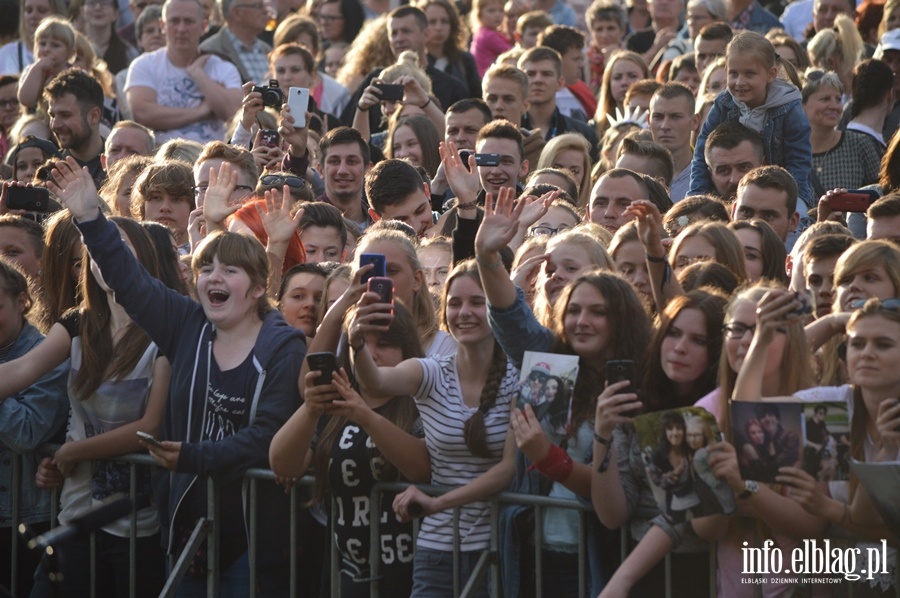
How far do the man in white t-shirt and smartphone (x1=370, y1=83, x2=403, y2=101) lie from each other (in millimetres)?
2184

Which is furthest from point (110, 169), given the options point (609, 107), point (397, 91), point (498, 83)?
point (609, 107)

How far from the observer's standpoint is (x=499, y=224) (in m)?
5.60

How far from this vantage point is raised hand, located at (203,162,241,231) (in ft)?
24.6

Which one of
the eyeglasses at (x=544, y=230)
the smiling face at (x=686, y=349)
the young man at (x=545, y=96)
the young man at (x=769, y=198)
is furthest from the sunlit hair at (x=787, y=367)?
the young man at (x=545, y=96)

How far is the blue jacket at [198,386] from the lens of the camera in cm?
595

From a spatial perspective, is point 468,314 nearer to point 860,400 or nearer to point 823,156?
point 860,400

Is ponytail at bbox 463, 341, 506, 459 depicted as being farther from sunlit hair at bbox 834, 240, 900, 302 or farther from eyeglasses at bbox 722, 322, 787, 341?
sunlit hair at bbox 834, 240, 900, 302

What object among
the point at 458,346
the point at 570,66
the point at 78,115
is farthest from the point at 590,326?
the point at 570,66

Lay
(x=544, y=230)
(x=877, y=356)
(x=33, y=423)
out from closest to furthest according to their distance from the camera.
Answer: (x=877, y=356) → (x=33, y=423) → (x=544, y=230)

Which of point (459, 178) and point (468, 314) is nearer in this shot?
point (468, 314)

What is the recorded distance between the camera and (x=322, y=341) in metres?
5.93

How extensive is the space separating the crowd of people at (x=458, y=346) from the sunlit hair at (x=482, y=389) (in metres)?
0.01

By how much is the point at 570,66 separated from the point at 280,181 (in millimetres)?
4742

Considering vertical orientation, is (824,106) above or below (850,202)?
above
